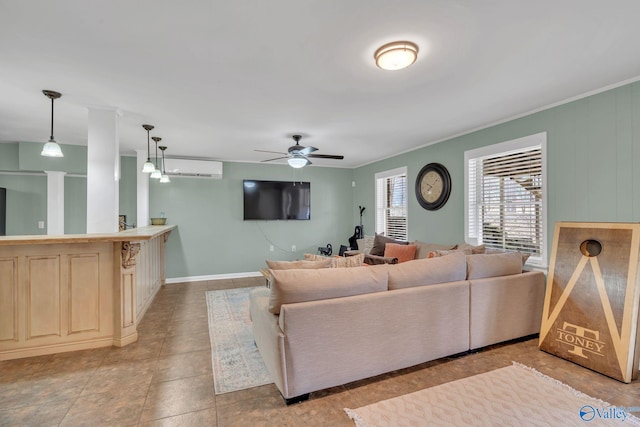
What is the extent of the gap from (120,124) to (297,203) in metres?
3.58

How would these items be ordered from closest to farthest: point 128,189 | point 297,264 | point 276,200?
point 297,264 < point 128,189 < point 276,200

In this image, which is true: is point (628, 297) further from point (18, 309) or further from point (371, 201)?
point (18, 309)

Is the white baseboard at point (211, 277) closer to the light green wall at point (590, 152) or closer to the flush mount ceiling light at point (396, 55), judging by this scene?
the light green wall at point (590, 152)

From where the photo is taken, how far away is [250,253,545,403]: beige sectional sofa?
1.99m

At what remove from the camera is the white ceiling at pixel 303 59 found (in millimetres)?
1647

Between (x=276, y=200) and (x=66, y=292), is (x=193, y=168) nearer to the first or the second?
(x=276, y=200)

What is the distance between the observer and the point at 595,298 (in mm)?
2445

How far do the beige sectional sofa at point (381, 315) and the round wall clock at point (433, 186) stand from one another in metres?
1.60

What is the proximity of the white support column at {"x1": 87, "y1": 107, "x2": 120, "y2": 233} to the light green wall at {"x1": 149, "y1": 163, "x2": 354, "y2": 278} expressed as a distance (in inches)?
98.7

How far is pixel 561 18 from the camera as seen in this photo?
1.71 meters

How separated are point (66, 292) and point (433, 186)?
15.4ft

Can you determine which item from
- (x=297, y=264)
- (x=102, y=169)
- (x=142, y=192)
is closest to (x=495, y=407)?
(x=297, y=264)

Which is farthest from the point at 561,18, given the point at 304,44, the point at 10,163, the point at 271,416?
the point at 10,163

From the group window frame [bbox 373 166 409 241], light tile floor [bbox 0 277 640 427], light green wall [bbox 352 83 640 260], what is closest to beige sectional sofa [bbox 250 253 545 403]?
light tile floor [bbox 0 277 640 427]
